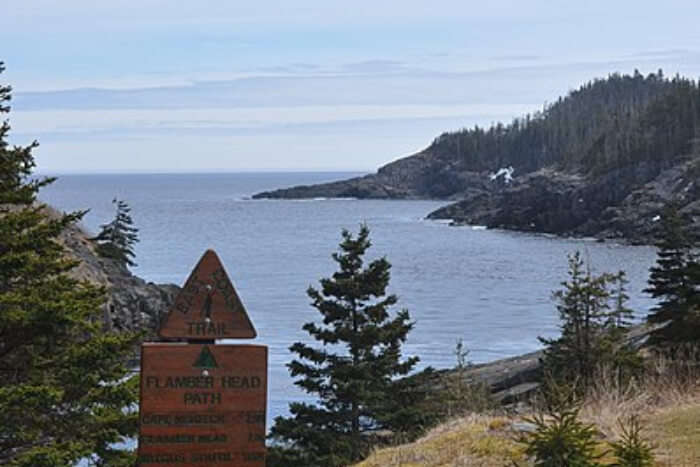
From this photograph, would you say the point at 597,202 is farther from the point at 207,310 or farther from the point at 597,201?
the point at 207,310

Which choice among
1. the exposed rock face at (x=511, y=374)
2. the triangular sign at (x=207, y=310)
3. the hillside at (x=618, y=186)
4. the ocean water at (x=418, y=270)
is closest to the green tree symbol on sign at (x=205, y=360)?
the triangular sign at (x=207, y=310)

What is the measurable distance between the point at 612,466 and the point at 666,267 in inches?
1274

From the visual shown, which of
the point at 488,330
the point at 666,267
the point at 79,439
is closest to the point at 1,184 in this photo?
the point at 79,439

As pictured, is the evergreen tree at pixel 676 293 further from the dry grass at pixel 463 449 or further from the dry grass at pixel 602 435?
the dry grass at pixel 463 449

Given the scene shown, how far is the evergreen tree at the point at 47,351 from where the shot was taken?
48.2 ft

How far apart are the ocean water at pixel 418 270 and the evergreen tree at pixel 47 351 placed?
21.2 metres

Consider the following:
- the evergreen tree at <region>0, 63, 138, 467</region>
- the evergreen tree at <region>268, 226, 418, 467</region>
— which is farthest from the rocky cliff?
the evergreen tree at <region>0, 63, 138, 467</region>

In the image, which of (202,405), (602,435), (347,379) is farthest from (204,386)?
(347,379)

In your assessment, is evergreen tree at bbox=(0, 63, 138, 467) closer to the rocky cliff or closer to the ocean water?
the ocean water

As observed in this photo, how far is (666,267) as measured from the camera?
39969 millimetres

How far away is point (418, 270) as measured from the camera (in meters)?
93.0

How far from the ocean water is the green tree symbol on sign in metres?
29.4

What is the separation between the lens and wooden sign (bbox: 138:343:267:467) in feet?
26.0

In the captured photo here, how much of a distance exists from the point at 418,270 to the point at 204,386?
3360 inches
